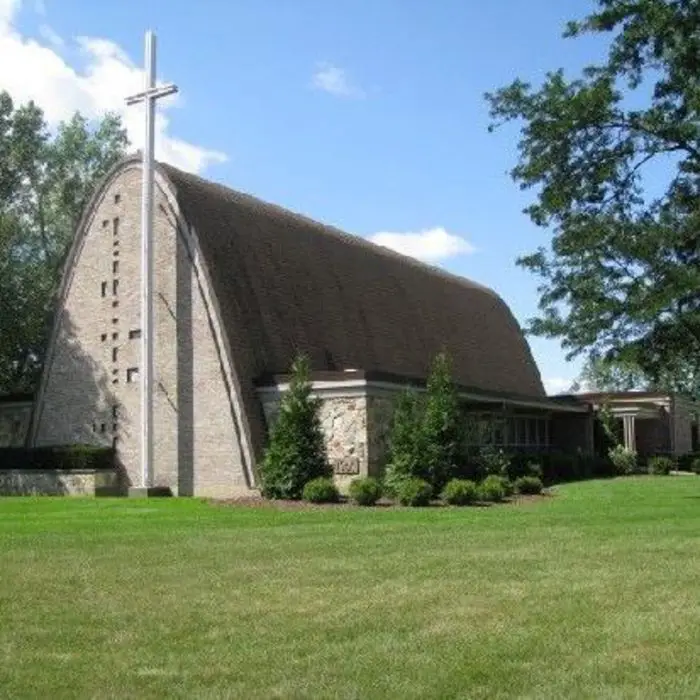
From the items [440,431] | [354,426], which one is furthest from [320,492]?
[354,426]

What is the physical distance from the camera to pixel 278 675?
21.5 feet

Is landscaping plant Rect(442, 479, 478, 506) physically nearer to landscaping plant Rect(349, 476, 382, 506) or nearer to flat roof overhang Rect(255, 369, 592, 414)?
landscaping plant Rect(349, 476, 382, 506)

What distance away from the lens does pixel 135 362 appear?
3562 cm

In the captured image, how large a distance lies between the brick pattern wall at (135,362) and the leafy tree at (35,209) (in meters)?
9.37

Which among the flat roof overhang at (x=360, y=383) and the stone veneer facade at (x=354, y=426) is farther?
the flat roof overhang at (x=360, y=383)

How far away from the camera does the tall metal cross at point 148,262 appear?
32.7 metres

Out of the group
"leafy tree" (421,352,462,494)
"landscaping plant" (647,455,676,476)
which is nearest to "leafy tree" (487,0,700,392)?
"leafy tree" (421,352,462,494)

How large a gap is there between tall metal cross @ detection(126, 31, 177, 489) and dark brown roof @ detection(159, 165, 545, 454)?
4.67ft

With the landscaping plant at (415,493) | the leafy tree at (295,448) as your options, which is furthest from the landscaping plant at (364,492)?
the leafy tree at (295,448)

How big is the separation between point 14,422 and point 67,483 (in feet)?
24.6

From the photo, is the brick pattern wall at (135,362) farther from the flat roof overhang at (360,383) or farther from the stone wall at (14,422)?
the stone wall at (14,422)

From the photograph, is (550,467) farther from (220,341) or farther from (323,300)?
(220,341)

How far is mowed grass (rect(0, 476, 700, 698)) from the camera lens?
6406 millimetres

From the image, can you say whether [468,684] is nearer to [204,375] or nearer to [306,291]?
[204,375]
